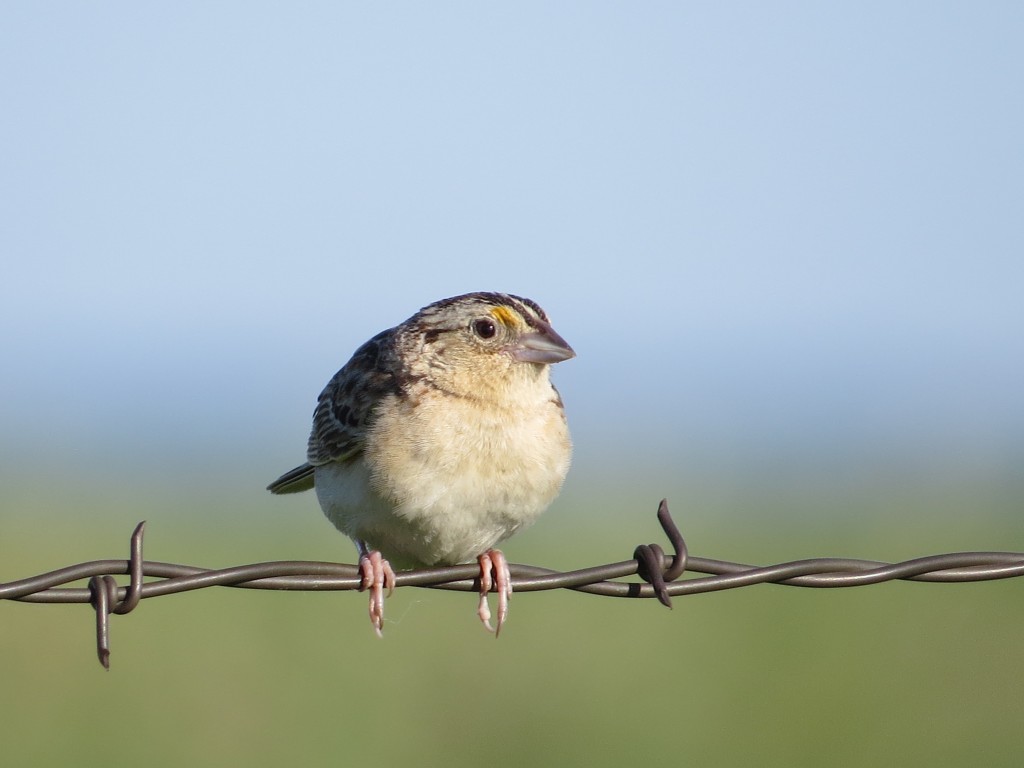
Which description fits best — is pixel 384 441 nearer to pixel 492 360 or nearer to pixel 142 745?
pixel 492 360

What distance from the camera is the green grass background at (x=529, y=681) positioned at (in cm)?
1023

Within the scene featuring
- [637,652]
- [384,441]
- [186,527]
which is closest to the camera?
[384,441]

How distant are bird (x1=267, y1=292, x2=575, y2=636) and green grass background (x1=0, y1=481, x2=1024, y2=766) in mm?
4594

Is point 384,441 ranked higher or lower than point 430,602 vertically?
higher

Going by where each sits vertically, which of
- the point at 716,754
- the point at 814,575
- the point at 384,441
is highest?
the point at 384,441

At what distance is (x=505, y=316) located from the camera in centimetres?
581

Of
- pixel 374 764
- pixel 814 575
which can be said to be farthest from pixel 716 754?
pixel 814 575

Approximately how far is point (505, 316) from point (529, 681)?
277 inches

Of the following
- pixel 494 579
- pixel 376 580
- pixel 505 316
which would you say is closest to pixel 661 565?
pixel 494 579

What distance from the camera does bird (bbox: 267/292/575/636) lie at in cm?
525

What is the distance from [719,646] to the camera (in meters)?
13.2

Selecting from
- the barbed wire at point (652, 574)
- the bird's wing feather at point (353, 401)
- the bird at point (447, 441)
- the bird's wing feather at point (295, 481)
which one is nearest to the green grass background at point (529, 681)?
the bird's wing feather at point (295, 481)

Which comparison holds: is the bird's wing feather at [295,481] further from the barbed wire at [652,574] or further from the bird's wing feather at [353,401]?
the barbed wire at [652,574]

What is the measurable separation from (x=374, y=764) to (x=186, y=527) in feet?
40.7
